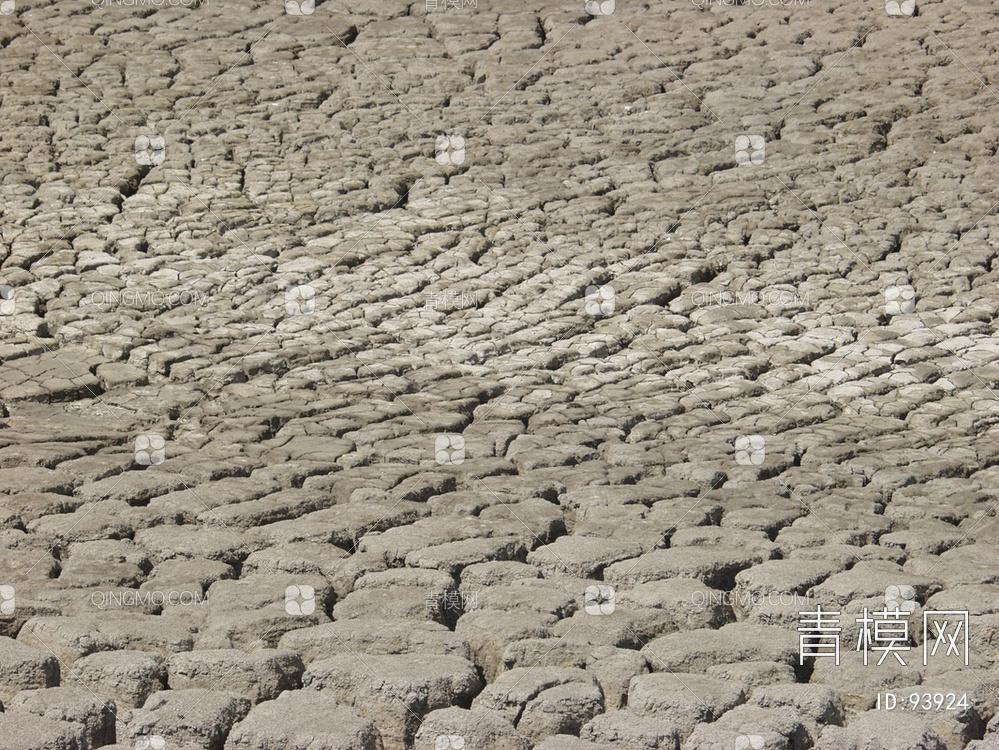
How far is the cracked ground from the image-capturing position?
10.7 ft

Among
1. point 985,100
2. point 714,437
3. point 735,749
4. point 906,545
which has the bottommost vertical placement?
point 735,749

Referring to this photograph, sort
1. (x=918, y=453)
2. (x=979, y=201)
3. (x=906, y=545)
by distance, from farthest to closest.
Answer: (x=979, y=201) → (x=918, y=453) → (x=906, y=545)

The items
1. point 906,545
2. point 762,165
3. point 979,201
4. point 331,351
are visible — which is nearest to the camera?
point 906,545

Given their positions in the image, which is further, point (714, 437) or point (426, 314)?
point (426, 314)

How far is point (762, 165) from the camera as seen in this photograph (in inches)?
276

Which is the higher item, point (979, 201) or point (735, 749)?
point (979, 201)

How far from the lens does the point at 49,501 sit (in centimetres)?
419

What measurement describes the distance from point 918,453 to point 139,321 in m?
3.51

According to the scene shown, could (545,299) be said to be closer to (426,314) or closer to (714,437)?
(426,314)

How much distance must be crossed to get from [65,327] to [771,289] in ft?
11.1

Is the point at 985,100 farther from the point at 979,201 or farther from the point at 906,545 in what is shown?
the point at 906,545

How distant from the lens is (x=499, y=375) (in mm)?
5480

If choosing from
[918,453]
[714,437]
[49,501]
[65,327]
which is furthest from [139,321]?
[918,453]

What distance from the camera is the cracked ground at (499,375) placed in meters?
3.25
